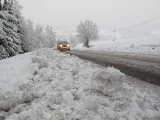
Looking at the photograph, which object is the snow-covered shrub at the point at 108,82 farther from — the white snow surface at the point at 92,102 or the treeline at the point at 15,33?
the treeline at the point at 15,33

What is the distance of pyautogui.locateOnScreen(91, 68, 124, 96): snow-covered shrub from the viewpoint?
414 centimetres

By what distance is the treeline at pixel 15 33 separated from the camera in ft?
61.2

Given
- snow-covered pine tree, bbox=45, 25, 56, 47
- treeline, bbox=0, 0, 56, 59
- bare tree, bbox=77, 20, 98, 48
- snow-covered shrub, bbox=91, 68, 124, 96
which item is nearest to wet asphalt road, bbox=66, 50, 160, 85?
snow-covered shrub, bbox=91, 68, 124, 96

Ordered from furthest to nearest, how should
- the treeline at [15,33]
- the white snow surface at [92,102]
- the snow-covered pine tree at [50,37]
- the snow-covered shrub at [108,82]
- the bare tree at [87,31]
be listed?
the snow-covered pine tree at [50,37] → the bare tree at [87,31] → the treeline at [15,33] → the snow-covered shrub at [108,82] → the white snow surface at [92,102]

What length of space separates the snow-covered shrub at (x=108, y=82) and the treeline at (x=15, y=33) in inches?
565

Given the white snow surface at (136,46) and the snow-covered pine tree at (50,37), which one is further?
the snow-covered pine tree at (50,37)

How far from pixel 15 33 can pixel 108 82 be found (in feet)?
61.0

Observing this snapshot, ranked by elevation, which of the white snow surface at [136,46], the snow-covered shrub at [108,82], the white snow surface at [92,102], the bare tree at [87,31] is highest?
the bare tree at [87,31]

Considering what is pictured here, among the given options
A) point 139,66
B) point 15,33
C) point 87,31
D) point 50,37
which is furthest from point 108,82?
point 50,37

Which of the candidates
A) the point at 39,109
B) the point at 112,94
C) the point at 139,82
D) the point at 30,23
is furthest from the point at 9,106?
the point at 30,23

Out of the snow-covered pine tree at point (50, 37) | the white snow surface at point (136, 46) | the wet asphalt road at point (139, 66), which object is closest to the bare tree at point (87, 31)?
the white snow surface at point (136, 46)

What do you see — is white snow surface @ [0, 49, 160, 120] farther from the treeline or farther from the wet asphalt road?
the treeline

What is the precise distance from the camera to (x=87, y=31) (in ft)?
204

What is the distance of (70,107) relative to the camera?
12.1ft
